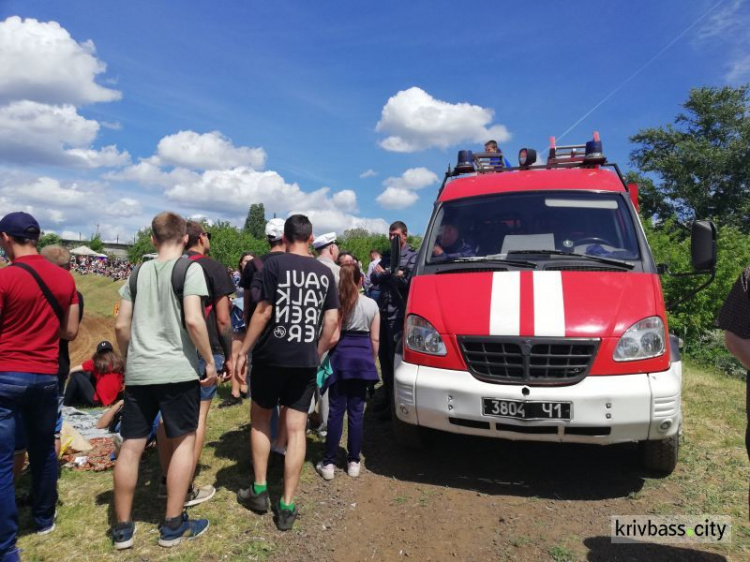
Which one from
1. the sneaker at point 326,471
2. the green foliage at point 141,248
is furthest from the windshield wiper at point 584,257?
the green foliage at point 141,248

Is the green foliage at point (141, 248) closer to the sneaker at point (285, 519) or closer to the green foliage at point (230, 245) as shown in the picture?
the green foliage at point (230, 245)

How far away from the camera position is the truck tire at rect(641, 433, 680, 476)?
3.94 meters

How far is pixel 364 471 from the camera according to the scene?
4410 millimetres

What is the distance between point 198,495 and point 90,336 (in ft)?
70.8

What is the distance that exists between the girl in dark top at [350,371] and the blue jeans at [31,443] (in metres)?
1.93

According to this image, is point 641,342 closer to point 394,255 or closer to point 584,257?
point 584,257

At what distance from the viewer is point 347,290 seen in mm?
4297

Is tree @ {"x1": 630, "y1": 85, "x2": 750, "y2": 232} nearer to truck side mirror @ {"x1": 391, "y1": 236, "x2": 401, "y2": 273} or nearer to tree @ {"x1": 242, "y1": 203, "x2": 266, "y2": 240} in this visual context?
truck side mirror @ {"x1": 391, "y1": 236, "x2": 401, "y2": 273}

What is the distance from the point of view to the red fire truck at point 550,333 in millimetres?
3496

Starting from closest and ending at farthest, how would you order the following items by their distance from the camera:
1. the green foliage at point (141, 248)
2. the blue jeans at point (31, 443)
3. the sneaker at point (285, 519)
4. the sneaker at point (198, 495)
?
1. the blue jeans at point (31, 443)
2. the sneaker at point (285, 519)
3. the sneaker at point (198, 495)
4. the green foliage at point (141, 248)

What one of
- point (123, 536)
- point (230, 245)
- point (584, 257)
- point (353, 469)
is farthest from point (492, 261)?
point (230, 245)

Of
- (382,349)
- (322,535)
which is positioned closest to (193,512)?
(322,535)

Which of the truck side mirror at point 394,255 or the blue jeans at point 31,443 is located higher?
the truck side mirror at point 394,255

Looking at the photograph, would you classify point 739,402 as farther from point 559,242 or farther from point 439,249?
point 439,249
